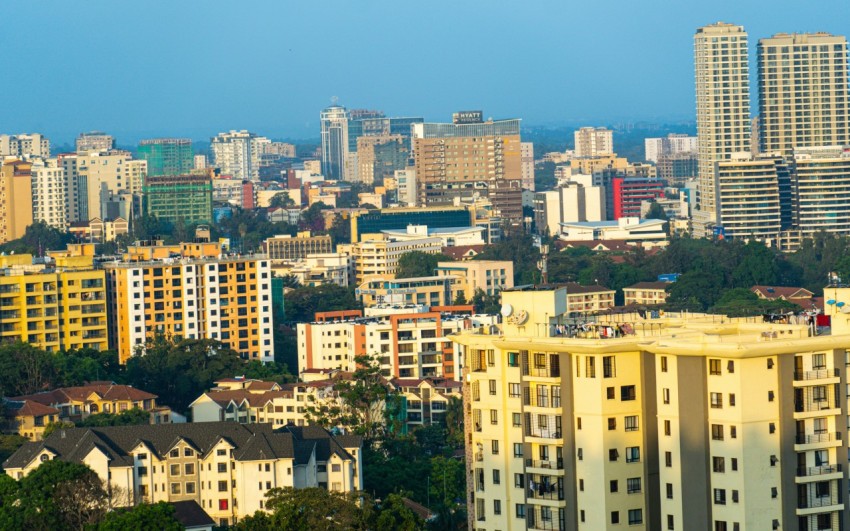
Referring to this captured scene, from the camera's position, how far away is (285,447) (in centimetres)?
3128

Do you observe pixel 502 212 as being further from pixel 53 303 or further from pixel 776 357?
pixel 776 357

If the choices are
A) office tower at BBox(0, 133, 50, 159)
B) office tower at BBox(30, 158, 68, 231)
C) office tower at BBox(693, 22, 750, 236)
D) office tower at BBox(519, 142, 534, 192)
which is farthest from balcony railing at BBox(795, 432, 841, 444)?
office tower at BBox(0, 133, 50, 159)

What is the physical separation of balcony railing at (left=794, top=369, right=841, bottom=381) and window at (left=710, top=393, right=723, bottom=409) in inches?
29.1

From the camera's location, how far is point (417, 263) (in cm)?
6725

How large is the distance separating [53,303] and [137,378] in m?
4.64

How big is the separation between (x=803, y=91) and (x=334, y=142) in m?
73.6

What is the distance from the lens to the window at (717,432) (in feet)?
66.0

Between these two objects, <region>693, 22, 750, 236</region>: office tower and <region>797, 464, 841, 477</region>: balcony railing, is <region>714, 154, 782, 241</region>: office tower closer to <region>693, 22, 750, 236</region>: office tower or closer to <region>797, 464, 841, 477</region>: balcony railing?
<region>693, 22, 750, 236</region>: office tower

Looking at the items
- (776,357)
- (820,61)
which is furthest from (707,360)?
(820,61)

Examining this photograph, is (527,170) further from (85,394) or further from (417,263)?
(85,394)

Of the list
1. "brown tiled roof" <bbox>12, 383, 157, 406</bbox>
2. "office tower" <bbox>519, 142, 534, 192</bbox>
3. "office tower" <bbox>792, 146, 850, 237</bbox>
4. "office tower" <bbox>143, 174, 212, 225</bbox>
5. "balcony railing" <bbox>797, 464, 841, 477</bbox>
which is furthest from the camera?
"office tower" <bbox>519, 142, 534, 192</bbox>

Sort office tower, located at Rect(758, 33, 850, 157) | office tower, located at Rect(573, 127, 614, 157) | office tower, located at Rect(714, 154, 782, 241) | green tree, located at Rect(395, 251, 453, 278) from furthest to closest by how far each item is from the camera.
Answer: office tower, located at Rect(573, 127, 614, 157) < office tower, located at Rect(758, 33, 850, 157) < office tower, located at Rect(714, 154, 782, 241) < green tree, located at Rect(395, 251, 453, 278)

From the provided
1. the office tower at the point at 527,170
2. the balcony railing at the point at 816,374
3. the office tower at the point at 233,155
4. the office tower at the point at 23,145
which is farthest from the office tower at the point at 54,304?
the office tower at the point at 233,155

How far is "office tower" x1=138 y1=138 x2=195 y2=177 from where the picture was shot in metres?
127
